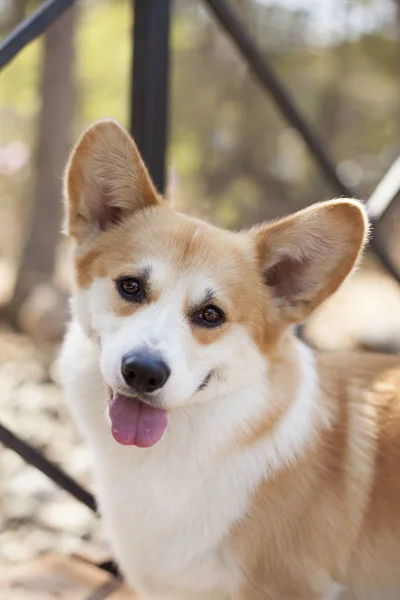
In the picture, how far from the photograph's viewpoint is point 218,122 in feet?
28.2

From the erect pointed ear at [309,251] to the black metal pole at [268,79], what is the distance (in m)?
0.73

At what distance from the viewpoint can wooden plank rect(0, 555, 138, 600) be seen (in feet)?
7.26

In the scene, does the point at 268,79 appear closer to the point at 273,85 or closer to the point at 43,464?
the point at 273,85

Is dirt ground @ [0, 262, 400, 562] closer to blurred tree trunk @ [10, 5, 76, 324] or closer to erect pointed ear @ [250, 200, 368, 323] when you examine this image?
erect pointed ear @ [250, 200, 368, 323]

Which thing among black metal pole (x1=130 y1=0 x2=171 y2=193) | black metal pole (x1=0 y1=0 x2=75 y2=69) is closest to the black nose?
black metal pole (x1=0 y1=0 x2=75 y2=69)

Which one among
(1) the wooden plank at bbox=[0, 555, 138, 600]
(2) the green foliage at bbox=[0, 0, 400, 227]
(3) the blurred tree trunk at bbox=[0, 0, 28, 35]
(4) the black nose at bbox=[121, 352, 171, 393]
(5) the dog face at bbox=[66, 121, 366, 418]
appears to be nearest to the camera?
(4) the black nose at bbox=[121, 352, 171, 393]

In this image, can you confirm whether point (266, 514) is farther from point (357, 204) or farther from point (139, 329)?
point (357, 204)

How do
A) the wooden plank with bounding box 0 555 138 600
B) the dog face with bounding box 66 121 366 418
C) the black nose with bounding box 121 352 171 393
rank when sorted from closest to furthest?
the black nose with bounding box 121 352 171 393
the dog face with bounding box 66 121 366 418
the wooden plank with bounding box 0 555 138 600

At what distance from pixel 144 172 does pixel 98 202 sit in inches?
6.6

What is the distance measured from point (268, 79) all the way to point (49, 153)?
361 cm

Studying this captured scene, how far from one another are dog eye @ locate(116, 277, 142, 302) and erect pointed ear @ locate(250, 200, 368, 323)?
0.35 metres

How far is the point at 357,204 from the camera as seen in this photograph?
1767mm

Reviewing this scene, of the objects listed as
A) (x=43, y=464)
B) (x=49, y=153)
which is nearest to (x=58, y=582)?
(x=43, y=464)

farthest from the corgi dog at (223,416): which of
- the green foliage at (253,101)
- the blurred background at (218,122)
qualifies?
the green foliage at (253,101)
